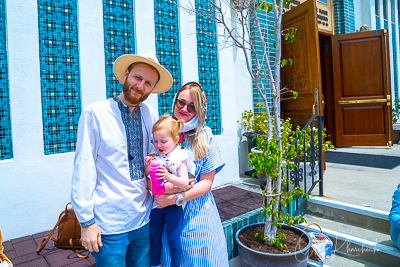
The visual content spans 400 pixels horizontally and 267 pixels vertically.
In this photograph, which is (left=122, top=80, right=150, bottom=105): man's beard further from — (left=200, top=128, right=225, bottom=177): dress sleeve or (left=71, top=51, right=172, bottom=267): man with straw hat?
(left=200, top=128, right=225, bottom=177): dress sleeve

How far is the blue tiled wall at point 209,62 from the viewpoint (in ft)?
15.3

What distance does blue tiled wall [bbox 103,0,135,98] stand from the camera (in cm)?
368

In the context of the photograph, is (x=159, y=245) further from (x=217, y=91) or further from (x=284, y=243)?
(x=217, y=91)

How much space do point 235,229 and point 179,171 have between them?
4.69 feet

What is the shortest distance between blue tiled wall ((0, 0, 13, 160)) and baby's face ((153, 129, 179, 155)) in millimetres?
2329

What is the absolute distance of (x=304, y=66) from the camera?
17.8 feet

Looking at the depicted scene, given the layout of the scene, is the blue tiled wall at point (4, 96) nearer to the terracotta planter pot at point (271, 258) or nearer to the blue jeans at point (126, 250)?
the blue jeans at point (126, 250)

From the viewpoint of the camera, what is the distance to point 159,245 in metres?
1.67

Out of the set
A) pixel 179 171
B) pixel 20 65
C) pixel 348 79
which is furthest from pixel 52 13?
pixel 348 79

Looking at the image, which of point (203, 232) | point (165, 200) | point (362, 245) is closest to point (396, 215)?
point (362, 245)

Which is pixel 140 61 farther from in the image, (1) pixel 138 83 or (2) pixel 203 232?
(2) pixel 203 232

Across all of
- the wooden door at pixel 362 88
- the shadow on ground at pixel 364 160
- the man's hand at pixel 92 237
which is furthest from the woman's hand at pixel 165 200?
the wooden door at pixel 362 88

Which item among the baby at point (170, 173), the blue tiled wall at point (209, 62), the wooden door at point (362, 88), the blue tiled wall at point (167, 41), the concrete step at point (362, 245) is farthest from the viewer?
the wooden door at point (362, 88)

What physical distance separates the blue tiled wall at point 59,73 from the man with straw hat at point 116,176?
202 cm
